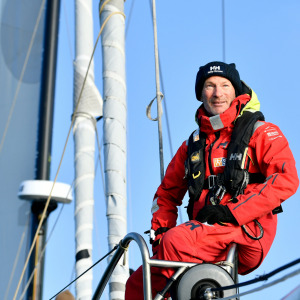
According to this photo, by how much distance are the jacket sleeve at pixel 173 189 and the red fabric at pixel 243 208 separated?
0.27 metres

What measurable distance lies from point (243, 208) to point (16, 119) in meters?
9.15

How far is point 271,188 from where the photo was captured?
10.5 ft

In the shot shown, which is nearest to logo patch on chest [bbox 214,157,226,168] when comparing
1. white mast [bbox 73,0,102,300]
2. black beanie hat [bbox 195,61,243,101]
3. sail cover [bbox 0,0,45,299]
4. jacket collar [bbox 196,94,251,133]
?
jacket collar [bbox 196,94,251,133]

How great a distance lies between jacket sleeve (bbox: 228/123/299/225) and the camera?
3189 millimetres

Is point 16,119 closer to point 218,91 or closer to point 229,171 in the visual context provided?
point 218,91

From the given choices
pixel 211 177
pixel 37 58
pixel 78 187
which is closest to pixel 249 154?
pixel 211 177

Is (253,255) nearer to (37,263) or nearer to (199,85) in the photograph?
(199,85)

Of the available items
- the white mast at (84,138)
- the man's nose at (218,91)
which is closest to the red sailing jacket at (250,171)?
the man's nose at (218,91)

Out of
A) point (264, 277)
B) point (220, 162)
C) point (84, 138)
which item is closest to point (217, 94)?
point (220, 162)

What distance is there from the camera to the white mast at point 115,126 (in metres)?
5.58

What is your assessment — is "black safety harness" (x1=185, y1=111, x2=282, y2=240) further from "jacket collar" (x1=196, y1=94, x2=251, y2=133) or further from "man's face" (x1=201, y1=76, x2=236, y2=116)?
"man's face" (x1=201, y1=76, x2=236, y2=116)

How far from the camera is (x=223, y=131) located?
358 centimetres

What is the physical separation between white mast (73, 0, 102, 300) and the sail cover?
2.30 m

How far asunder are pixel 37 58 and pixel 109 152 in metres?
7.15
